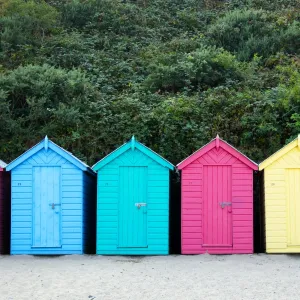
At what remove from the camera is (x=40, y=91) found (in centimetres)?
1652

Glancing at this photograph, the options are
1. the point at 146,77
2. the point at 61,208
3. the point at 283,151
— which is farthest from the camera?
the point at 146,77

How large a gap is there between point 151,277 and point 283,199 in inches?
146

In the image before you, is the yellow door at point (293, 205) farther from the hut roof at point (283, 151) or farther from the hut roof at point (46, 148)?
the hut roof at point (46, 148)

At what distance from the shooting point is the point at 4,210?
1252 cm

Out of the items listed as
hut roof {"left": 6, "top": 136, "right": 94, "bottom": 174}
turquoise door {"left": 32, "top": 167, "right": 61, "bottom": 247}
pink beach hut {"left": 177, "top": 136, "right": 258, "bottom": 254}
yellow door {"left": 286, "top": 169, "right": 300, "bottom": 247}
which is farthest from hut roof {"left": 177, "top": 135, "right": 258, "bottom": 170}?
turquoise door {"left": 32, "top": 167, "right": 61, "bottom": 247}

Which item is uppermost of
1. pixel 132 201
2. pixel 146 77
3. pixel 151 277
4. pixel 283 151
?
pixel 146 77

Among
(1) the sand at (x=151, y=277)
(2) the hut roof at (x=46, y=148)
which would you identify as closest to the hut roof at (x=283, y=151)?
(1) the sand at (x=151, y=277)

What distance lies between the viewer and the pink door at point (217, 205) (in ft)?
38.8

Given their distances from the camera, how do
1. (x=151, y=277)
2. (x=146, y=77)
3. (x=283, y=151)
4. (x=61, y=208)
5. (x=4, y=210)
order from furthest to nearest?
(x=146, y=77), (x=4, y=210), (x=61, y=208), (x=283, y=151), (x=151, y=277)

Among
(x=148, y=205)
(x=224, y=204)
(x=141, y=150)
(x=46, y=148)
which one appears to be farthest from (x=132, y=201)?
(x=46, y=148)

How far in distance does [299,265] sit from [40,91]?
9.43 metres

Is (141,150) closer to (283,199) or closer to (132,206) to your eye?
(132,206)

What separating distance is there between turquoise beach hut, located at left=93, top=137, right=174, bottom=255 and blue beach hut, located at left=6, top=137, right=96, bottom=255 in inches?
19.0

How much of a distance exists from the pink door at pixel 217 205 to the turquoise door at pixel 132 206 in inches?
52.5
